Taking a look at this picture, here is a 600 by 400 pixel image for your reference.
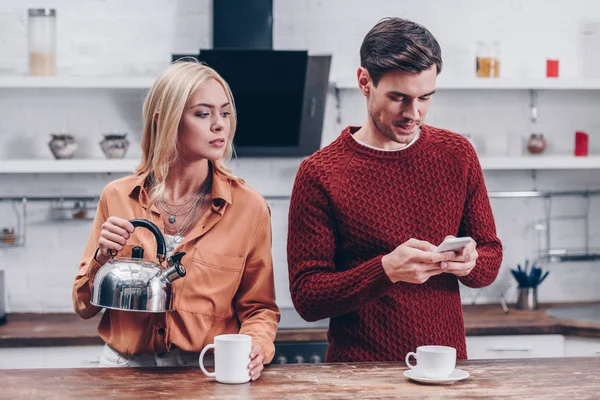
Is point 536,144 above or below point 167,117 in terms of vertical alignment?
below

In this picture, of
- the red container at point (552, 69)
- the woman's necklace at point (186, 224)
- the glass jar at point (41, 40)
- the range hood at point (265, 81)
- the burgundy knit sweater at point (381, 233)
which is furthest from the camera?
the red container at point (552, 69)

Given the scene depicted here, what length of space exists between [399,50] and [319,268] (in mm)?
586

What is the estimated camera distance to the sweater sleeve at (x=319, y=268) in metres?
2.02

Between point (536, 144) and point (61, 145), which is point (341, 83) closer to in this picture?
point (536, 144)

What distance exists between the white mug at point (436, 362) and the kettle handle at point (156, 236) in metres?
0.66

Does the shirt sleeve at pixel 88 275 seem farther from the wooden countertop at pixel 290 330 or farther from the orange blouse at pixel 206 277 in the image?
the wooden countertop at pixel 290 330

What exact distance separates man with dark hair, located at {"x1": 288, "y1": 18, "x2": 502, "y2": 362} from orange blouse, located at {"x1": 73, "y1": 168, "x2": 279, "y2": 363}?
0.35ft

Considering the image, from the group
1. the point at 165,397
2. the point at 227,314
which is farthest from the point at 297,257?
the point at 165,397

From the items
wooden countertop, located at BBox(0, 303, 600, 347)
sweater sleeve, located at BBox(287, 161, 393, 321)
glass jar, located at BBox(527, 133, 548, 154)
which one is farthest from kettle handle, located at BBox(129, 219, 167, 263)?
glass jar, located at BBox(527, 133, 548, 154)

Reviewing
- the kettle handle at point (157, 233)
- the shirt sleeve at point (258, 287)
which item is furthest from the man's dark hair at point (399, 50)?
the kettle handle at point (157, 233)

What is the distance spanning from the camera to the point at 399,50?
2055 mm

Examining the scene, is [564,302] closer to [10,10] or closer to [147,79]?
[147,79]

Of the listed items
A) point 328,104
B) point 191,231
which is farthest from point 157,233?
point 328,104

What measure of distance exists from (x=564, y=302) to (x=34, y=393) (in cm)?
321
